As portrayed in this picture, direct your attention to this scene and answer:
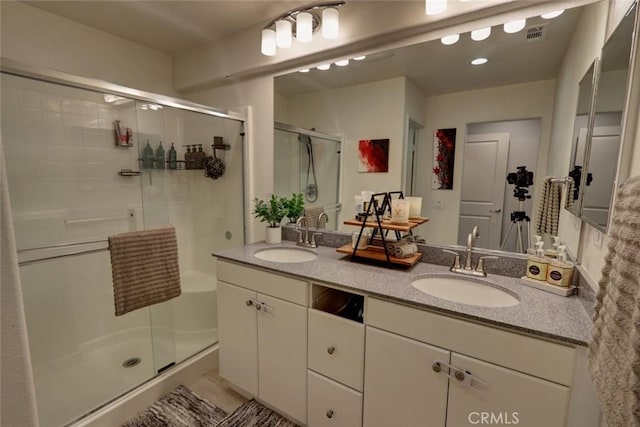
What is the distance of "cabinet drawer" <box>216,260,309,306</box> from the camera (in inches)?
55.1

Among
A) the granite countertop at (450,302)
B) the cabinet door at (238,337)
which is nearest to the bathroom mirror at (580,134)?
the granite countertop at (450,302)

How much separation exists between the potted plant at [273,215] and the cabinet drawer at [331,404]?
0.94 m

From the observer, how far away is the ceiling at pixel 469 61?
1.27 m

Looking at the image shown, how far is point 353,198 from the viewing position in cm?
186

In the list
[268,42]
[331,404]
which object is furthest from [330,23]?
[331,404]

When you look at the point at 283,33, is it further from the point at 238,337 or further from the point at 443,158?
the point at 238,337

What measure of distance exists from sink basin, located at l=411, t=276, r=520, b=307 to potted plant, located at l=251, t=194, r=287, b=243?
3.46ft

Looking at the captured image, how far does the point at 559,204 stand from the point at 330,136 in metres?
1.29

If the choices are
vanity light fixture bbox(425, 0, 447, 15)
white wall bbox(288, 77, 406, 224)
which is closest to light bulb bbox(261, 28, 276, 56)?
white wall bbox(288, 77, 406, 224)

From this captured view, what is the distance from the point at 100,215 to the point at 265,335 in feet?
5.26

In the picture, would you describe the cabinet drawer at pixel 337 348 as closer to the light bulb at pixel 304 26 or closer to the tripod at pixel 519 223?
the tripod at pixel 519 223

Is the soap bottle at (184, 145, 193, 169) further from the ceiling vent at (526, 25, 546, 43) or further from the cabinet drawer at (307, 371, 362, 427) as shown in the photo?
the ceiling vent at (526, 25, 546, 43)

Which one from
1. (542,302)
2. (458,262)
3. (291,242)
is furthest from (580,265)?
(291,242)

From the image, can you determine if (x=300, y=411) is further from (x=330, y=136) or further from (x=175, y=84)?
(x=175, y=84)
